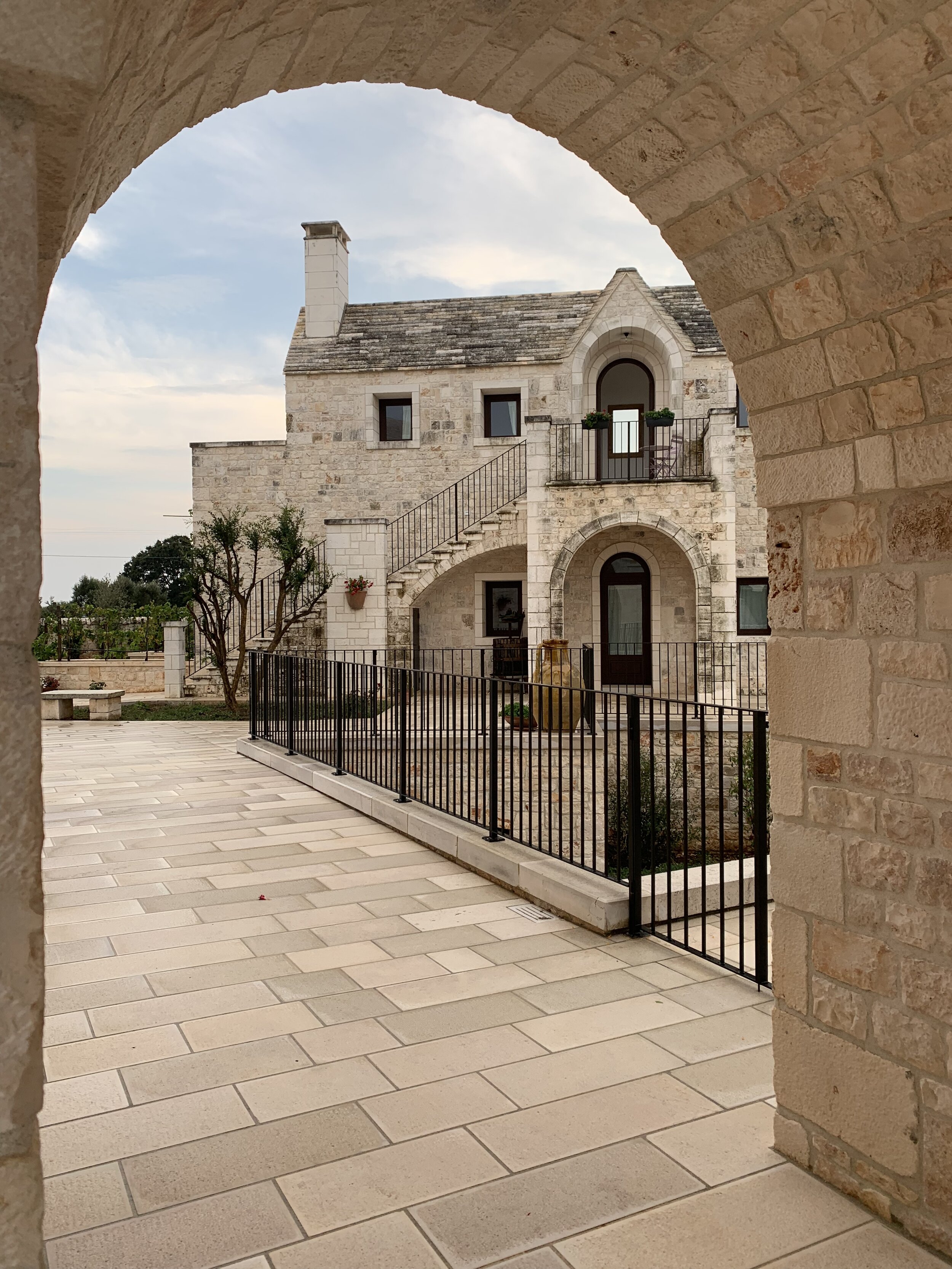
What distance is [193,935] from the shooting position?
15.3ft

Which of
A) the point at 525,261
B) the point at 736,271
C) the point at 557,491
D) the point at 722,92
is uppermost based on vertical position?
the point at 525,261

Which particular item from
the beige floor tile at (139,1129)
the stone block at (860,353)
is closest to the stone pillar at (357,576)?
the beige floor tile at (139,1129)

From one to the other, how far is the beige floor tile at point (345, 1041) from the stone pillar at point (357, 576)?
1286cm

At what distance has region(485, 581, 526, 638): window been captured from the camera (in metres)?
17.7

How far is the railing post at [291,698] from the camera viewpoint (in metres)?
9.77

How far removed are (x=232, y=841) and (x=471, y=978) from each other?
10.3 ft

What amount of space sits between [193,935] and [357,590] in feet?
38.5

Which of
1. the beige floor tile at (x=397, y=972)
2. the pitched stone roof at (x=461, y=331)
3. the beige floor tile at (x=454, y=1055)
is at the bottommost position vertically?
the beige floor tile at (x=454, y=1055)

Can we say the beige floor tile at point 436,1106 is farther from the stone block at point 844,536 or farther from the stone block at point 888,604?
the stone block at point 844,536

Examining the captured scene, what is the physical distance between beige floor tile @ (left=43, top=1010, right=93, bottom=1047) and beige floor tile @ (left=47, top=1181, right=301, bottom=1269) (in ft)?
4.08

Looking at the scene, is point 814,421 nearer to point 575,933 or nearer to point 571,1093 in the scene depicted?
point 571,1093

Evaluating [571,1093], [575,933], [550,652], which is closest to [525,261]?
[550,652]

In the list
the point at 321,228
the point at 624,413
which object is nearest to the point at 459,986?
the point at 624,413

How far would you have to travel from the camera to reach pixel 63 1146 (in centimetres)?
273
